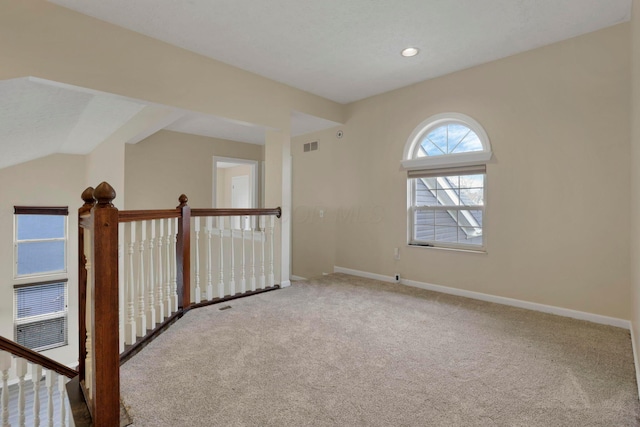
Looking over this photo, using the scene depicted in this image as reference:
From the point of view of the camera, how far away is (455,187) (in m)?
3.62

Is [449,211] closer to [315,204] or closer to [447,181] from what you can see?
[447,181]

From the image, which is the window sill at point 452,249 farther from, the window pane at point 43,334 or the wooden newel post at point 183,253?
the window pane at point 43,334

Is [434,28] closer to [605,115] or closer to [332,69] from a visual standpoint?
[332,69]

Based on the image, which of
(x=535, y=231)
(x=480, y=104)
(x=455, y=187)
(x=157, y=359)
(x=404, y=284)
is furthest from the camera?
(x=404, y=284)

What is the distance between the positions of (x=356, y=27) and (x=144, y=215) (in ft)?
7.38

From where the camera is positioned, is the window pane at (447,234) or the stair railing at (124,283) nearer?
the stair railing at (124,283)

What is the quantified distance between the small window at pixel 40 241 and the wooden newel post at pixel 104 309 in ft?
19.7

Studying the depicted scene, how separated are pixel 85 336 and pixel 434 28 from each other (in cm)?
332

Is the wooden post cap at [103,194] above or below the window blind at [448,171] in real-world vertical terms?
below

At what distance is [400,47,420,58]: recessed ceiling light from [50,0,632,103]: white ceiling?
6cm

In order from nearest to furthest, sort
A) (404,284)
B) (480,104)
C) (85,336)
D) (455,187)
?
(85,336) → (480,104) → (455,187) → (404,284)

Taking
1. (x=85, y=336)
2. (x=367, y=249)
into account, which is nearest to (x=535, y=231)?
(x=367, y=249)

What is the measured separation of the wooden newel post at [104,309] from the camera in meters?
1.38

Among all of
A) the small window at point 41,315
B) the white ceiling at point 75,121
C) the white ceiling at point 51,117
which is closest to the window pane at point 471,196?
the white ceiling at point 75,121
